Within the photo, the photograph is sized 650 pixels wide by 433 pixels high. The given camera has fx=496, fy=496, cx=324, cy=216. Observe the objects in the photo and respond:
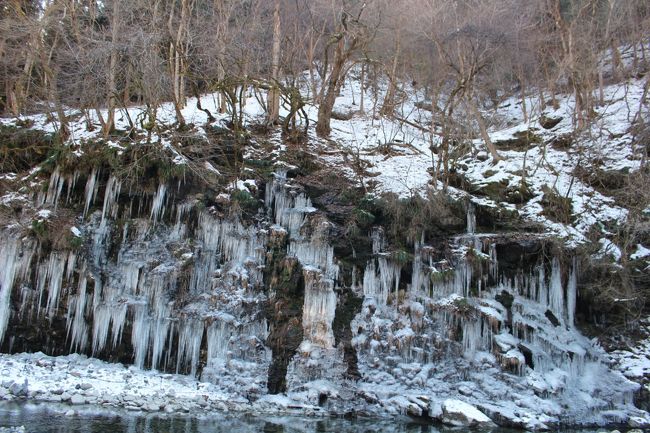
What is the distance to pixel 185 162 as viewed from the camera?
12531 millimetres

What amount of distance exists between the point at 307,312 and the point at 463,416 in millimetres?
3889

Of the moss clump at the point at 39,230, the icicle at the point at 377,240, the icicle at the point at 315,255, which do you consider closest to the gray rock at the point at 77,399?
the moss clump at the point at 39,230

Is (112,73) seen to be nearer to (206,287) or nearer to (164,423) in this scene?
(206,287)

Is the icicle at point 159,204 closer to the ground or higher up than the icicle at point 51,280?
higher up

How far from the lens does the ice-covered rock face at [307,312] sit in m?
10.3

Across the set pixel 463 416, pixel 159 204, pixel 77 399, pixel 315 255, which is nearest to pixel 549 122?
pixel 315 255

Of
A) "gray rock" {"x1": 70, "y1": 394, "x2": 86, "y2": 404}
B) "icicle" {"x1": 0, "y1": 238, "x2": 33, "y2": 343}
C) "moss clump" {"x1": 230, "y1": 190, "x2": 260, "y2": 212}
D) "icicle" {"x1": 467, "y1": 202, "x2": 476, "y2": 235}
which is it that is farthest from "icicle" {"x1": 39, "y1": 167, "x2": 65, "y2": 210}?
"icicle" {"x1": 467, "y1": 202, "x2": 476, "y2": 235}

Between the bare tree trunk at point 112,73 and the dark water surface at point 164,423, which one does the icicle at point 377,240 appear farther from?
the bare tree trunk at point 112,73

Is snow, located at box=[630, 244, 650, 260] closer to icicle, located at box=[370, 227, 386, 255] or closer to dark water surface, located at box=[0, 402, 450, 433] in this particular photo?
icicle, located at box=[370, 227, 386, 255]

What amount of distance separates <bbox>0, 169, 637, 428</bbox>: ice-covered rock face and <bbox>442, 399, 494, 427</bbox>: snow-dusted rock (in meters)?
0.04

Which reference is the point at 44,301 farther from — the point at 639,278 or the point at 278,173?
the point at 639,278

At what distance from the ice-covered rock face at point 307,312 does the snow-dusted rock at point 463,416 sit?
0.04m

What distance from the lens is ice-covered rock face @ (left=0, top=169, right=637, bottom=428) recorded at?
10.3 metres

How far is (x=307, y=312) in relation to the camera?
1119 cm
